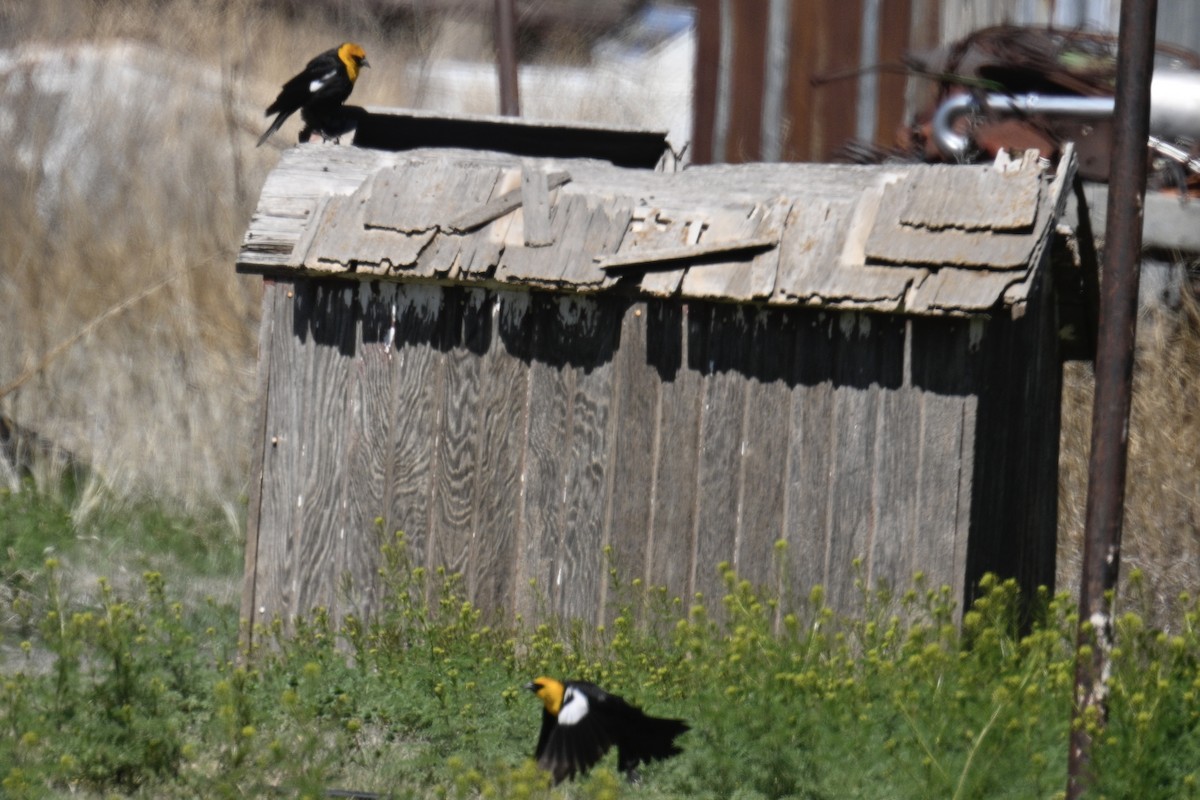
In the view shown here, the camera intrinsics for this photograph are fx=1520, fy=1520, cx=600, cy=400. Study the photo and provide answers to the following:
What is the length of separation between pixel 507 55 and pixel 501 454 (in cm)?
397

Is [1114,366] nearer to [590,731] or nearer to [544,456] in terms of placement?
[590,731]

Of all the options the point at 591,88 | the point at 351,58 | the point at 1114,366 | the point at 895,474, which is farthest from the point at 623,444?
the point at 591,88

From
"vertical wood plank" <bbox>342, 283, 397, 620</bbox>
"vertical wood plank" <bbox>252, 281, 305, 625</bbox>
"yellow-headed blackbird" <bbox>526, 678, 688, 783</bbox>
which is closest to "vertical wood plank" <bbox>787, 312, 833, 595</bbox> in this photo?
"yellow-headed blackbird" <bbox>526, 678, 688, 783</bbox>

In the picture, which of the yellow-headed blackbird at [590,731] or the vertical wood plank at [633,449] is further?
the vertical wood plank at [633,449]

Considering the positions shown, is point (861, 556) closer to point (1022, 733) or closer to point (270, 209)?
point (1022, 733)

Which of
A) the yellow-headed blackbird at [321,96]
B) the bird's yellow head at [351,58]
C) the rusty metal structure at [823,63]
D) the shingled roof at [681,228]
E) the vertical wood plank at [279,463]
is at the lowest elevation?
the vertical wood plank at [279,463]

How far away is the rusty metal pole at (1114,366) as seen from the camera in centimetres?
452

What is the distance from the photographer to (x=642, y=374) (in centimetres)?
604

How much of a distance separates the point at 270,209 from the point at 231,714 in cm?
264

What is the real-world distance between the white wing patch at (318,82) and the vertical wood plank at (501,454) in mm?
1840

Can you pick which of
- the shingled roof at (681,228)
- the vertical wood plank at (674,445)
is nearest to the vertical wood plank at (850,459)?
the shingled roof at (681,228)

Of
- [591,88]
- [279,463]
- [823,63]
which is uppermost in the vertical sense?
[591,88]

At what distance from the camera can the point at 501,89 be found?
9562mm

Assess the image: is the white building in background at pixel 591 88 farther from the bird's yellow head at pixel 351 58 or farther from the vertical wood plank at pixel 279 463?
the vertical wood plank at pixel 279 463
